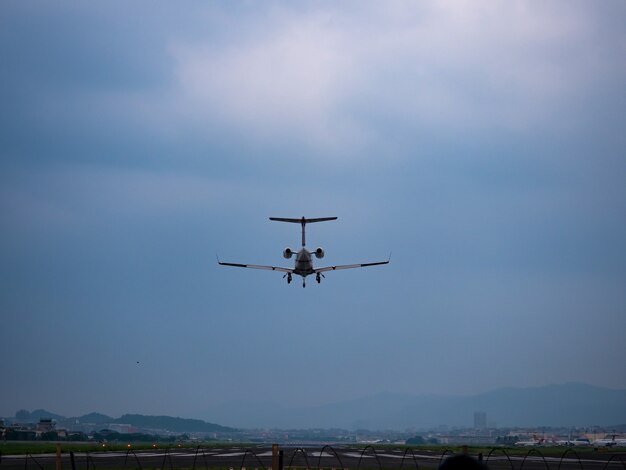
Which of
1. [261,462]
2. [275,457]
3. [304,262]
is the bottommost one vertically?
[261,462]

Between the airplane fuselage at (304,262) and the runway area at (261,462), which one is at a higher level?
the airplane fuselage at (304,262)

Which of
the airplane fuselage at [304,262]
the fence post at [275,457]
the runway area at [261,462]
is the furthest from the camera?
the airplane fuselage at [304,262]

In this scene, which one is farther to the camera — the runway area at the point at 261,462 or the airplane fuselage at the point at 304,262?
Result: the airplane fuselage at the point at 304,262

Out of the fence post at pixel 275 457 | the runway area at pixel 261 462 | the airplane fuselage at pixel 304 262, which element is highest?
the airplane fuselage at pixel 304 262

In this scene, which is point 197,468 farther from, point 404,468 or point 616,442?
point 616,442

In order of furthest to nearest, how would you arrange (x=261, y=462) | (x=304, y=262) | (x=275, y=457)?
(x=304, y=262), (x=261, y=462), (x=275, y=457)

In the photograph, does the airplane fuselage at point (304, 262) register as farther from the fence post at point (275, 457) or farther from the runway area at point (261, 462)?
the fence post at point (275, 457)

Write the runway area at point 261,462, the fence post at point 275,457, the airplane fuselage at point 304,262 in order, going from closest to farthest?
the fence post at point 275,457, the runway area at point 261,462, the airplane fuselage at point 304,262

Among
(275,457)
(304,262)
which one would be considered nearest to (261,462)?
(304,262)

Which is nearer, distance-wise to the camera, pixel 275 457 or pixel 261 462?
pixel 275 457

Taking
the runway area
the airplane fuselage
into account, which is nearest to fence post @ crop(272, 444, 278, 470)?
the runway area

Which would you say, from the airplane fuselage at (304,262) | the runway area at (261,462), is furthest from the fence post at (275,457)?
the airplane fuselage at (304,262)

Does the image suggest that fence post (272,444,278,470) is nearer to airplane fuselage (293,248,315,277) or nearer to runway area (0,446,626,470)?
runway area (0,446,626,470)

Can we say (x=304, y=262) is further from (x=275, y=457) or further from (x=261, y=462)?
(x=275, y=457)
